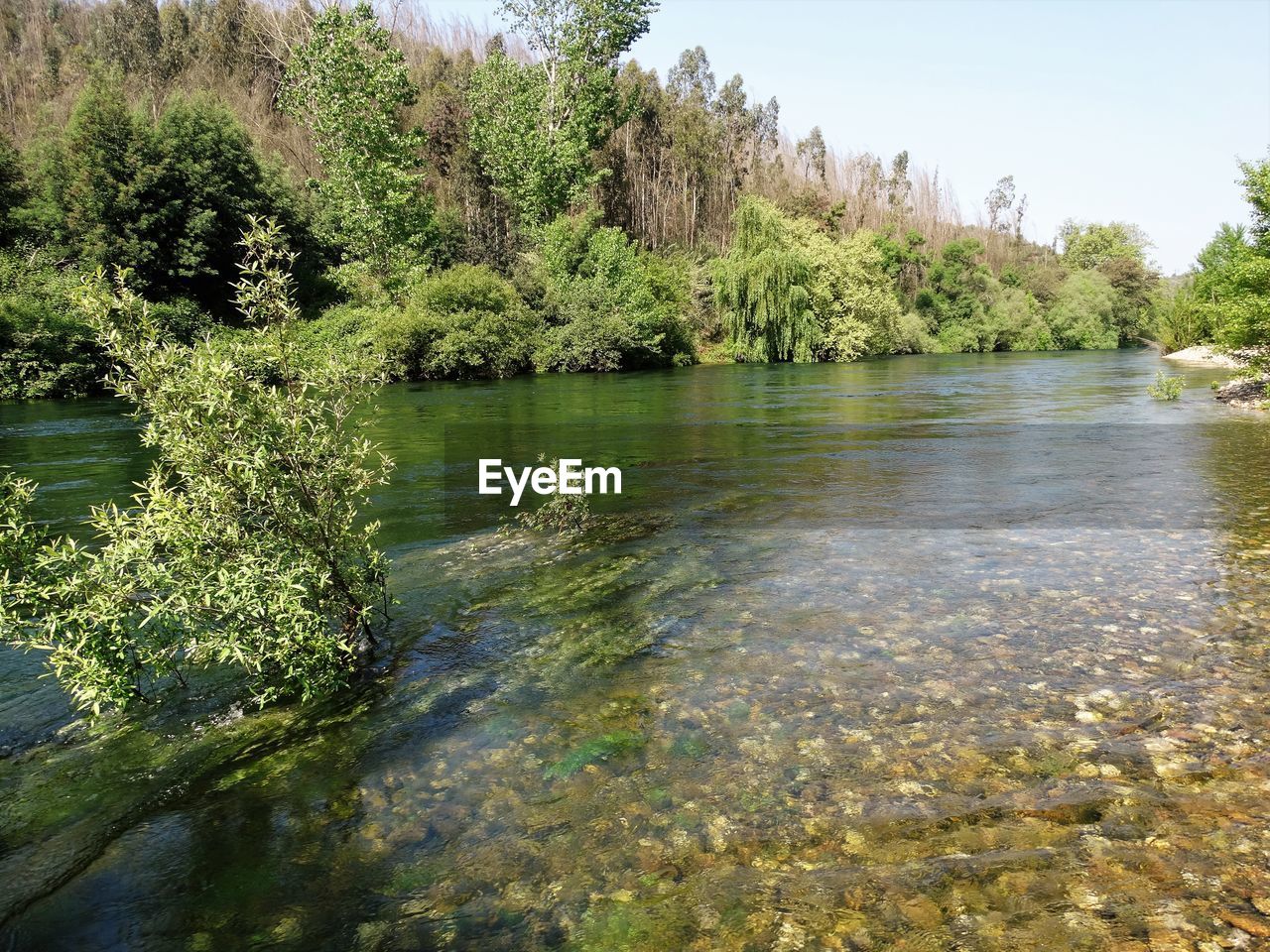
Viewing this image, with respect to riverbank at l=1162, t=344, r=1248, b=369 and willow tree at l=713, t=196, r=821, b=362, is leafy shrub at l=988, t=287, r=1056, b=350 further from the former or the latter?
willow tree at l=713, t=196, r=821, b=362

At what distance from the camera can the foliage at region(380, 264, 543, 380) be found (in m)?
40.7

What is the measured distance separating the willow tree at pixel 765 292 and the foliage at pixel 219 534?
43.4 meters

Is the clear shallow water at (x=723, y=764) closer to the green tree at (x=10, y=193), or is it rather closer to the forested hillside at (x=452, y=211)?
the forested hillside at (x=452, y=211)

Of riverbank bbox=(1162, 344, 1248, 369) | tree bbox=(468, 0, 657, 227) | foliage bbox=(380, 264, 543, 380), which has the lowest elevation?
riverbank bbox=(1162, 344, 1248, 369)

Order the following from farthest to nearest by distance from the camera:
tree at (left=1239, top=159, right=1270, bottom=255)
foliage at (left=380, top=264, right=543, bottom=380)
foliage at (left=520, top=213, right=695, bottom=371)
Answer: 1. foliage at (left=520, top=213, right=695, bottom=371)
2. foliage at (left=380, top=264, right=543, bottom=380)
3. tree at (left=1239, top=159, right=1270, bottom=255)

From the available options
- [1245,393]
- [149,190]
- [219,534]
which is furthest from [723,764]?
[149,190]

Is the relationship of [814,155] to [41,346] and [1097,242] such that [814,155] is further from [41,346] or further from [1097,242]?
[41,346]

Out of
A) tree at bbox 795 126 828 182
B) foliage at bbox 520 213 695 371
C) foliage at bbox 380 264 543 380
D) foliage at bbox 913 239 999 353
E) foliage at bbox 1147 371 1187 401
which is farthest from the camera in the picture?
tree at bbox 795 126 828 182

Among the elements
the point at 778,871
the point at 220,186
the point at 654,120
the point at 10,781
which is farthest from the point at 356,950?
the point at 654,120

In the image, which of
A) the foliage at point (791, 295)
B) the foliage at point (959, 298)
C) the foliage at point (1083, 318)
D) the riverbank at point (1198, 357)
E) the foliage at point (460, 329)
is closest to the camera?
the foliage at point (460, 329)

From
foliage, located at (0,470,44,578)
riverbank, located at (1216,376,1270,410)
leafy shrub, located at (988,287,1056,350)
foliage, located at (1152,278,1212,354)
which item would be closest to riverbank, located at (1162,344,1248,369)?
foliage, located at (1152,278,1212,354)

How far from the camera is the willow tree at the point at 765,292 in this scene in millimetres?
47219

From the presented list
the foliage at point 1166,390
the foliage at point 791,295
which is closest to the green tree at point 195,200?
the foliage at point 791,295

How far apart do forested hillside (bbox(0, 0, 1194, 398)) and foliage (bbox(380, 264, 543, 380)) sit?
0.42ft
